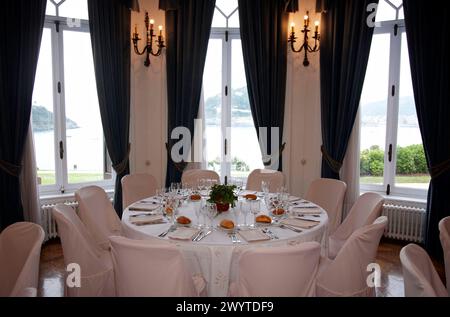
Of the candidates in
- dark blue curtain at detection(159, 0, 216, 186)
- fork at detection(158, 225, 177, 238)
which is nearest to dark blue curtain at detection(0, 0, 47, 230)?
dark blue curtain at detection(159, 0, 216, 186)

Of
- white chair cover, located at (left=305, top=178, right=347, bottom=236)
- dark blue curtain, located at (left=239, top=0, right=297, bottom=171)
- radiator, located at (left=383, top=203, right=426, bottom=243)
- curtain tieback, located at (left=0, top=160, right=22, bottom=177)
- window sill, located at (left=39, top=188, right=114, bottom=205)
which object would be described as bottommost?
radiator, located at (left=383, top=203, right=426, bottom=243)

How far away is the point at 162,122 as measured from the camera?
5.48 m

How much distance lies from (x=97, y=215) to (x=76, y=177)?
1.85 meters

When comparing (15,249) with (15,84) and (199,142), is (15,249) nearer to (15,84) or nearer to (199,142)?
(15,84)

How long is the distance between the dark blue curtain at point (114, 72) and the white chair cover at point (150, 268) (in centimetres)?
301

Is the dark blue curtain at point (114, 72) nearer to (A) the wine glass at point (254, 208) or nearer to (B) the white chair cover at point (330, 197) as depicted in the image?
(A) the wine glass at point (254, 208)

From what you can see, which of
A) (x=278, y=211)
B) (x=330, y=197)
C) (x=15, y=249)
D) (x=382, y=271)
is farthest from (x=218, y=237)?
(x=382, y=271)

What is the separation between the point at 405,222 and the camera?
4844 millimetres

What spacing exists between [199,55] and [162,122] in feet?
3.73

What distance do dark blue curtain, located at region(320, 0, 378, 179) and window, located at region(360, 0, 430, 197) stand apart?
1.20 ft

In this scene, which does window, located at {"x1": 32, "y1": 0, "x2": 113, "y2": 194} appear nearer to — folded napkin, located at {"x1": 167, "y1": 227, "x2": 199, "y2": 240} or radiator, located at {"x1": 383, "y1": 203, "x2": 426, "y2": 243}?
folded napkin, located at {"x1": 167, "y1": 227, "x2": 199, "y2": 240}

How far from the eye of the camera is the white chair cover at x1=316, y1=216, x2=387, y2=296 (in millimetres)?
2529

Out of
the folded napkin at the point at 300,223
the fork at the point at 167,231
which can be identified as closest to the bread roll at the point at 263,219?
the folded napkin at the point at 300,223
